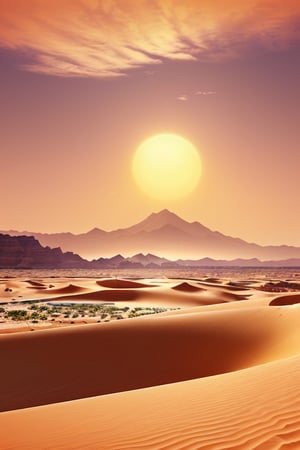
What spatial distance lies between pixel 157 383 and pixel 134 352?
2907mm

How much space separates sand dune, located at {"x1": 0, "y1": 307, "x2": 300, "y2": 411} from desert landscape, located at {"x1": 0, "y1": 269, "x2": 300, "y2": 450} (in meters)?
0.03

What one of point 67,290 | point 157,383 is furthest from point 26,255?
point 157,383

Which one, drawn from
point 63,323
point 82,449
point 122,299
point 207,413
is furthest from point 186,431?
point 122,299

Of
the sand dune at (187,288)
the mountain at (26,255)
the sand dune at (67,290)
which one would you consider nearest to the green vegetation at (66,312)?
the sand dune at (67,290)

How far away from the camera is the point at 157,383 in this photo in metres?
11.7

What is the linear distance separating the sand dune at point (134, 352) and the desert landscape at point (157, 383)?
0.03 m

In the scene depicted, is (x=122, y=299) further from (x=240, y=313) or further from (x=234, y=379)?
(x=234, y=379)

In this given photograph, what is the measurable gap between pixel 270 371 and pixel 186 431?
11.5 feet

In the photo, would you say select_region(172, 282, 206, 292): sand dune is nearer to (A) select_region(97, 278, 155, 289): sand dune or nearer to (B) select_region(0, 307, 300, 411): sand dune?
(A) select_region(97, 278, 155, 289): sand dune

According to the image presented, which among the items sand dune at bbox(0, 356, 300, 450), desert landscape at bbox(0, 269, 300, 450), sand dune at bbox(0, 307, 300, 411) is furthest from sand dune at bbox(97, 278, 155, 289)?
sand dune at bbox(0, 356, 300, 450)

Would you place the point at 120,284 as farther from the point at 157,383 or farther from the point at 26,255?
the point at 26,255

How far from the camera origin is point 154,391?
28.1 feet

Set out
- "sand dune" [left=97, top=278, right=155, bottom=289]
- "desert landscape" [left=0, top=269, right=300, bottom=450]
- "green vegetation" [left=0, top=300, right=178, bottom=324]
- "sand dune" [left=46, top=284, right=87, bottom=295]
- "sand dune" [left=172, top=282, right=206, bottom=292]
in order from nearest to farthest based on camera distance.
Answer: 1. "desert landscape" [left=0, top=269, right=300, bottom=450]
2. "green vegetation" [left=0, top=300, right=178, bottom=324]
3. "sand dune" [left=46, top=284, right=87, bottom=295]
4. "sand dune" [left=172, top=282, right=206, bottom=292]
5. "sand dune" [left=97, top=278, right=155, bottom=289]

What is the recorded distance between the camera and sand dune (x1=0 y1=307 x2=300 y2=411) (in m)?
11.8
